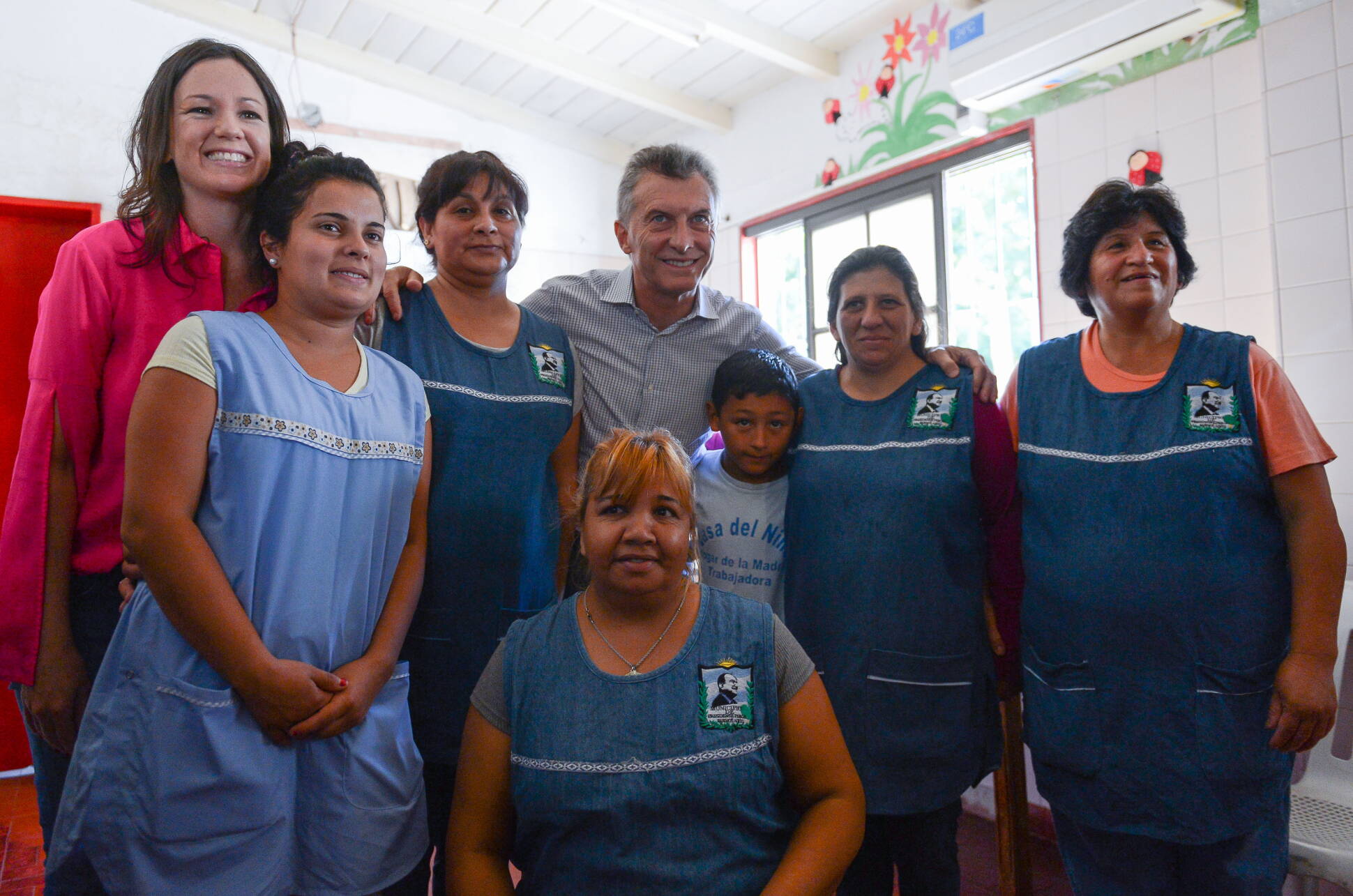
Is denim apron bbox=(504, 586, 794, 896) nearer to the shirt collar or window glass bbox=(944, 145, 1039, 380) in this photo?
the shirt collar

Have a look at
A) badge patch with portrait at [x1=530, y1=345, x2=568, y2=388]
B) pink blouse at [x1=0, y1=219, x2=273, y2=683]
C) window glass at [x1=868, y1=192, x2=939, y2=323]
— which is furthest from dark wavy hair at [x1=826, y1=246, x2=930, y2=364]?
window glass at [x1=868, y1=192, x2=939, y2=323]

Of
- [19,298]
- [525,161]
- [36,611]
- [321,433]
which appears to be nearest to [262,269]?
[321,433]

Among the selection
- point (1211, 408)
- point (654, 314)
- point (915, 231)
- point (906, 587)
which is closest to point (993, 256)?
point (915, 231)

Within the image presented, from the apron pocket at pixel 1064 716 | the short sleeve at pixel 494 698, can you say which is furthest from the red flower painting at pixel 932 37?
the short sleeve at pixel 494 698

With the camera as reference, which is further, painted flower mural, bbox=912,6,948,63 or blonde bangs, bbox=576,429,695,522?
painted flower mural, bbox=912,6,948,63

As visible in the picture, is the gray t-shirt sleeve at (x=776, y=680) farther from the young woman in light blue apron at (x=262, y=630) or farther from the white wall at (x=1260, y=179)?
the white wall at (x=1260, y=179)

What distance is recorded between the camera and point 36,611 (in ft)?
3.95

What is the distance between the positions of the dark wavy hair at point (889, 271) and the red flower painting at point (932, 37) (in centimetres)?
275

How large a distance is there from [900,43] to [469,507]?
3.76 metres

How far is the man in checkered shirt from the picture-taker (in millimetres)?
1877

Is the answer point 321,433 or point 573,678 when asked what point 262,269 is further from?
point 573,678

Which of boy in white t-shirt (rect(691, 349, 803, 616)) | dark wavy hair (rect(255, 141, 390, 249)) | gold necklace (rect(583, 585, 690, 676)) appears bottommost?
gold necklace (rect(583, 585, 690, 676))

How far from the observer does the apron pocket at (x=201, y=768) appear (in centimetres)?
106

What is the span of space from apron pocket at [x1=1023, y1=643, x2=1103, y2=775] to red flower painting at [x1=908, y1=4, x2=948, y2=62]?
3349mm
